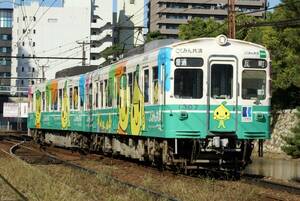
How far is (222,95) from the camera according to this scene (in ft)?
53.4

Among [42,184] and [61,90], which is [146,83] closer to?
[42,184]

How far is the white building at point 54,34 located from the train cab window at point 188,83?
9913 cm

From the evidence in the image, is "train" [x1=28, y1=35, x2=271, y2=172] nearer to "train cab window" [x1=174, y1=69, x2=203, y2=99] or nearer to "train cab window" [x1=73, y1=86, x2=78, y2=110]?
"train cab window" [x1=174, y1=69, x2=203, y2=99]

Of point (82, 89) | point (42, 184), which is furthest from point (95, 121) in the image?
point (42, 184)

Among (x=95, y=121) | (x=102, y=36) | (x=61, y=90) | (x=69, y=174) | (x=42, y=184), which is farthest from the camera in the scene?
(x=102, y=36)

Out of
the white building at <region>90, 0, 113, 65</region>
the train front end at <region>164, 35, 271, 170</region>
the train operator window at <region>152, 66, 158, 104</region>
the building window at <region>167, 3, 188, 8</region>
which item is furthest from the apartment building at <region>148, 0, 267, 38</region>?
the train front end at <region>164, 35, 271, 170</region>

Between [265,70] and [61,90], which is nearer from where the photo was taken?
[265,70]

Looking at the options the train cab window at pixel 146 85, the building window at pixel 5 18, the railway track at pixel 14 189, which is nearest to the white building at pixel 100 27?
the building window at pixel 5 18

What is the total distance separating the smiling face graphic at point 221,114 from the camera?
1619 centimetres

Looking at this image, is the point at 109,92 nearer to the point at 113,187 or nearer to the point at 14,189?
the point at 113,187

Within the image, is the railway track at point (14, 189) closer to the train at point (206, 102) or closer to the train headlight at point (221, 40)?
the train at point (206, 102)

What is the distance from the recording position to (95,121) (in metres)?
24.3

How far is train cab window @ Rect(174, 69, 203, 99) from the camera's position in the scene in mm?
16172

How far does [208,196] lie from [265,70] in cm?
512
